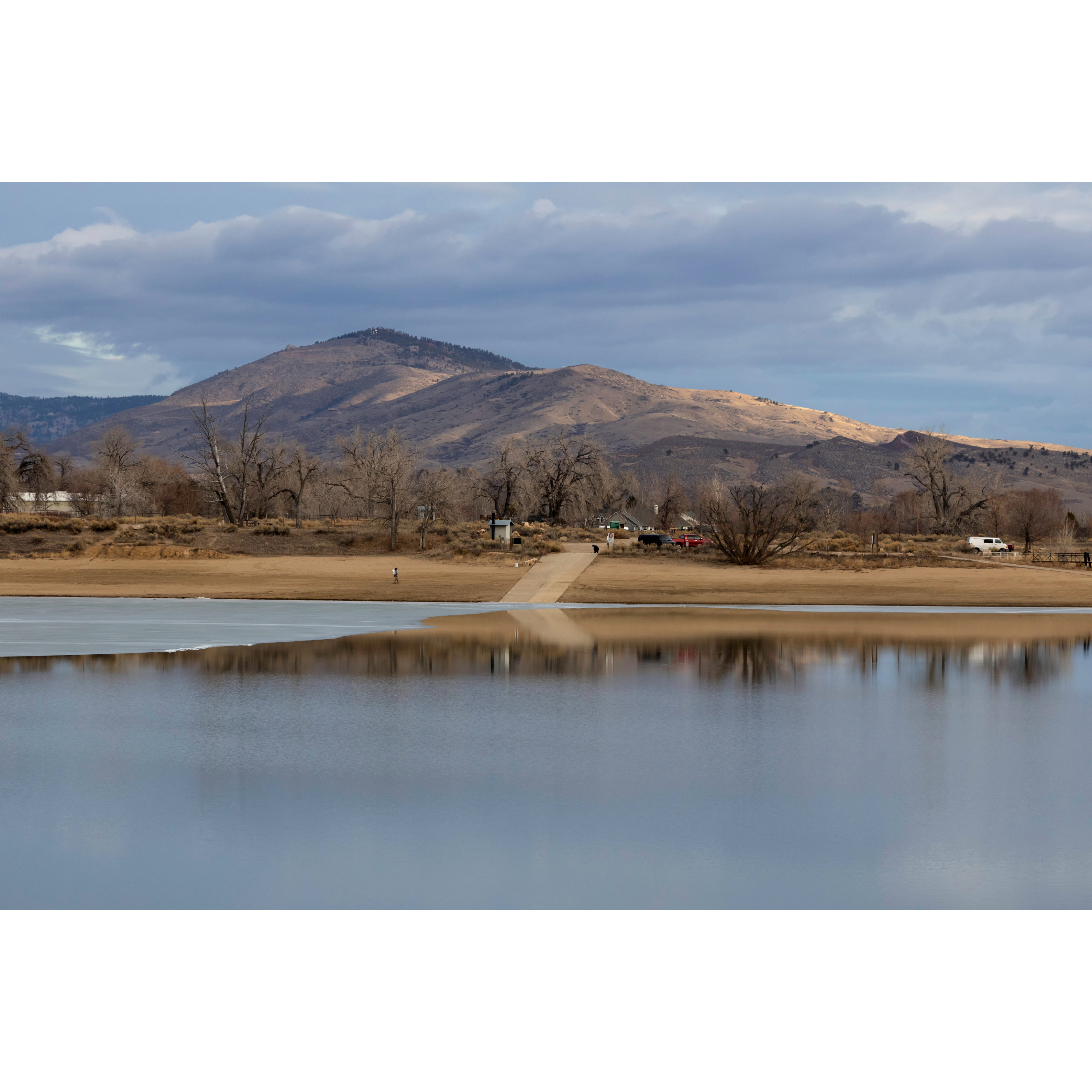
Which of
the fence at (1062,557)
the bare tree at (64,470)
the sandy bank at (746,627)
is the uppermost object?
the bare tree at (64,470)

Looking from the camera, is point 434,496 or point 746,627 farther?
point 434,496

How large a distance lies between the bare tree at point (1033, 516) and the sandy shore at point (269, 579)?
34.5 m

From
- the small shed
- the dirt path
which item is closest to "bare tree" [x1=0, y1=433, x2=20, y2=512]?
the small shed

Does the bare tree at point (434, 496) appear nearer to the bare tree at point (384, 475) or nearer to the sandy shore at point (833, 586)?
the bare tree at point (384, 475)

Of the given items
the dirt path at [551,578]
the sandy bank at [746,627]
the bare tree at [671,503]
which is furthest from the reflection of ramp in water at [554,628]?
the bare tree at [671,503]

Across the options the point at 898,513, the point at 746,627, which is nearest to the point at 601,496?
the point at 898,513

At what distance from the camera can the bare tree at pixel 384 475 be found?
55.0 metres

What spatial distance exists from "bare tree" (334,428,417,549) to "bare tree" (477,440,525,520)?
803cm

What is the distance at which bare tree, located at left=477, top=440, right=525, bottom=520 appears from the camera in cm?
7375

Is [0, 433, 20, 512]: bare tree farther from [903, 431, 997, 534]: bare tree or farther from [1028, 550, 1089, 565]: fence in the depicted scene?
[903, 431, 997, 534]: bare tree

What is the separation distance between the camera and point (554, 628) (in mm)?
25078

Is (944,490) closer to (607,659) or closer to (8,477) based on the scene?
(607,659)

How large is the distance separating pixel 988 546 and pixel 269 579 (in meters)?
38.9
